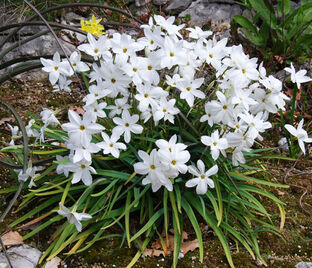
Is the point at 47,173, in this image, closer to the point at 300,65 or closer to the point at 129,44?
the point at 129,44

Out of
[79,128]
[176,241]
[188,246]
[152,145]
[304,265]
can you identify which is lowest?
[304,265]

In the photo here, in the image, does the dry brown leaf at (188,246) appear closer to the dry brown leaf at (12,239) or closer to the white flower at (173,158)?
the white flower at (173,158)

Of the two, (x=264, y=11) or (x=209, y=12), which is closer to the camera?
(x=264, y=11)

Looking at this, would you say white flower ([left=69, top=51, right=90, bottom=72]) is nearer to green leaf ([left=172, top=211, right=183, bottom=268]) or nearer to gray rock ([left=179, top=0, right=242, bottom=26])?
green leaf ([left=172, top=211, right=183, bottom=268])

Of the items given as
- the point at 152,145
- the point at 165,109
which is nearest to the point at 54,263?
the point at 152,145

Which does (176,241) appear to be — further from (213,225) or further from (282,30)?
(282,30)

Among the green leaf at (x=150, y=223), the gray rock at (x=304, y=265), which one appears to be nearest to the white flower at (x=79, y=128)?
the green leaf at (x=150, y=223)
